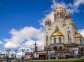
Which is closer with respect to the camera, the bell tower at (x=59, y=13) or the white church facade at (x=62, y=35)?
the white church facade at (x=62, y=35)

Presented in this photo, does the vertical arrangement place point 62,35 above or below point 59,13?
below

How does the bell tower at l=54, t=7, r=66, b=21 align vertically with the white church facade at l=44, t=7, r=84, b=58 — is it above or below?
above

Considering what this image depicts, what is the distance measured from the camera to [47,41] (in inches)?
4926

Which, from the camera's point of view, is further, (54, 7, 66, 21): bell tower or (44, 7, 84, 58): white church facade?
(54, 7, 66, 21): bell tower

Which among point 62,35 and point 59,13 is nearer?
point 62,35

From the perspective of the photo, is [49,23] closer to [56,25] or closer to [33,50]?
[56,25]

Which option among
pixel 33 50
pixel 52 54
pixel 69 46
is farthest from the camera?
pixel 33 50

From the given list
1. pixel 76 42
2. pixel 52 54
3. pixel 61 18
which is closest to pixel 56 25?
pixel 61 18

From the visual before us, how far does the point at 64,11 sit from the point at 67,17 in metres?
6.49

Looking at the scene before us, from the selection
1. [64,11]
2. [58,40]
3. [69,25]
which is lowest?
[58,40]

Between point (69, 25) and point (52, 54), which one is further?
point (69, 25)

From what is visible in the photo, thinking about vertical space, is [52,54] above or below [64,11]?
below

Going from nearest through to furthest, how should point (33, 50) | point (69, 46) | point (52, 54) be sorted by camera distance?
point (52, 54) < point (69, 46) < point (33, 50)

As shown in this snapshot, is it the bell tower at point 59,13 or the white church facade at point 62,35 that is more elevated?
the bell tower at point 59,13
